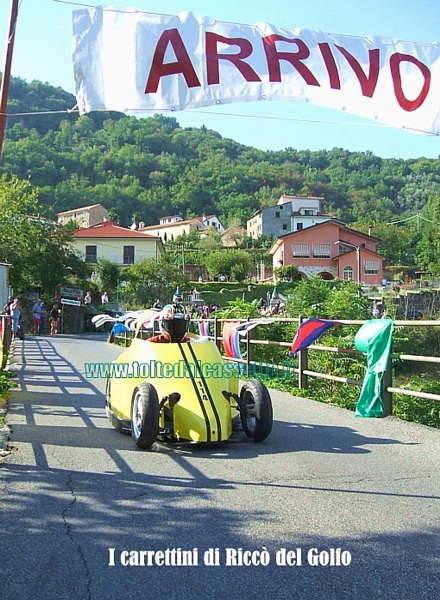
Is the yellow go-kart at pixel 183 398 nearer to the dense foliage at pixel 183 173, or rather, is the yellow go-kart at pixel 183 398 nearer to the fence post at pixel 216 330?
the fence post at pixel 216 330

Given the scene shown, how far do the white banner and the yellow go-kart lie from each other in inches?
101

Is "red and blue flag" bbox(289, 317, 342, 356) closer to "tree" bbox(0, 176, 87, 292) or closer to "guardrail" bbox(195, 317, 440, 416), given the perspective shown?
"guardrail" bbox(195, 317, 440, 416)

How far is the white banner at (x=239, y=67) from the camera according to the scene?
6.13 meters

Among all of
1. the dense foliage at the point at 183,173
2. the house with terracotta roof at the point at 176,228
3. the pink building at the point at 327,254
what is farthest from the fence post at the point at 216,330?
the house with terracotta roof at the point at 176,228

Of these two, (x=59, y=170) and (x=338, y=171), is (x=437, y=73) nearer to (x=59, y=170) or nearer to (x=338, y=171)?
(x=59, y=170)

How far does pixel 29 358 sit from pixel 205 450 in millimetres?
11970

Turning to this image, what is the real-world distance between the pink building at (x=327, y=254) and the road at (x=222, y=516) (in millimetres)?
67124

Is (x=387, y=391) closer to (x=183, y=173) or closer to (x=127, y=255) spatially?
(x=127, y=255)

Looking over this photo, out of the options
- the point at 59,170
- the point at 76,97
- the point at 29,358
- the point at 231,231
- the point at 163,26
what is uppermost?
the point at 59,170

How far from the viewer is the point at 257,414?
22.7ft

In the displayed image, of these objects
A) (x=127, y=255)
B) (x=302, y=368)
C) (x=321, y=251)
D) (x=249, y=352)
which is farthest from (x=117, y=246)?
(x=302, y=368)

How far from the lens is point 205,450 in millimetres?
6645

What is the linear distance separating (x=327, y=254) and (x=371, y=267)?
5.12 metres

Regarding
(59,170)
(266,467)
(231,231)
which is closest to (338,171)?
(231,231)
